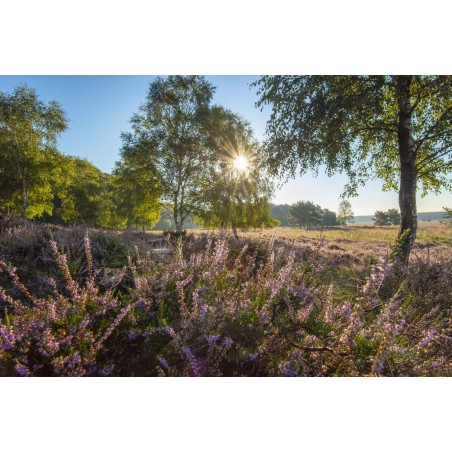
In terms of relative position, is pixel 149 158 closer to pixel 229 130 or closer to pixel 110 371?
pixel 229 130

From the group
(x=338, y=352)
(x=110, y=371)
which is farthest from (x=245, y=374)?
(x=110, y=371)

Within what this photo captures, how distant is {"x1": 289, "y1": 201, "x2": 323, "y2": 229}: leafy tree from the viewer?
224 ft

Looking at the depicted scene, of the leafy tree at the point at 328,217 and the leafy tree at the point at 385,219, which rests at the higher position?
the leafy tree at the point at 328,217

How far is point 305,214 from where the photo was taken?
7044cm

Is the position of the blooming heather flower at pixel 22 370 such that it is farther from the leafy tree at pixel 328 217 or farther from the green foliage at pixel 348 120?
the leafy tree at pixel 328 217

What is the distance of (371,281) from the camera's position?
2020mm

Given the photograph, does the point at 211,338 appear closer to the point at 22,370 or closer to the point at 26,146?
the point at 22,370

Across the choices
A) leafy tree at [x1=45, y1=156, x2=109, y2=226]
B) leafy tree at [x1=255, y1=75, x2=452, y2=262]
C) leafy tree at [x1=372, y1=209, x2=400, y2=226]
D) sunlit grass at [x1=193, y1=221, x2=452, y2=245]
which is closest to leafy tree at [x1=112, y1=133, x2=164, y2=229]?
sunlit grass at [x1=193, y1=221, x2=452, y2=245]

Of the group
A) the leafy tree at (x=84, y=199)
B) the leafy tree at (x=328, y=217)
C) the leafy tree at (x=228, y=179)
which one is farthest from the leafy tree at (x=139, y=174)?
the leafy tree at (x=328, y=217)

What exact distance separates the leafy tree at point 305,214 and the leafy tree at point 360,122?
6046 centimetres

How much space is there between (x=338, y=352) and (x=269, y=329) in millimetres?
489

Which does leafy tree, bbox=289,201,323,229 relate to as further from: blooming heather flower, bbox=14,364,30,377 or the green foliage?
blooming heather flower, bbox=14,364,30,377

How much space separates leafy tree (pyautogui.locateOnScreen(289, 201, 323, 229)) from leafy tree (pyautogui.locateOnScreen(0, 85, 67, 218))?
194 feet

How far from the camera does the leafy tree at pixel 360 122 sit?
647cm
